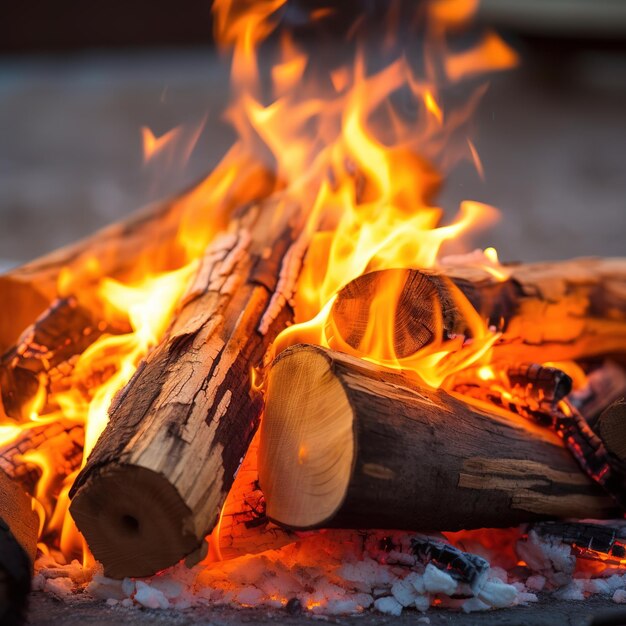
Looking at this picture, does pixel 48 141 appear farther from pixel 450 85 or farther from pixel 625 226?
pixel 625 226

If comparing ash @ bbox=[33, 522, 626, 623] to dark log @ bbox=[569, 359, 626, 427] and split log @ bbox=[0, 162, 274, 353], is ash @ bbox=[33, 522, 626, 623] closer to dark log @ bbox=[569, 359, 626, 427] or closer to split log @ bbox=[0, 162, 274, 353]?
dark log @ bbox=[569, 359, 626, 427]

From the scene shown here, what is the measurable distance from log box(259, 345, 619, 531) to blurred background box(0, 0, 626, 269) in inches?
173

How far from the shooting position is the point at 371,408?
1.58 metres

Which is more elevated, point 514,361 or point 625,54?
point 625,54

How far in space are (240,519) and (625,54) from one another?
804 cm

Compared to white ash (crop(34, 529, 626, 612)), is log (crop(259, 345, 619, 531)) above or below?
above

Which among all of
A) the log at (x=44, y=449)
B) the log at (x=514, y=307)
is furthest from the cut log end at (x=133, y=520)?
the log at (x=514, y=307)

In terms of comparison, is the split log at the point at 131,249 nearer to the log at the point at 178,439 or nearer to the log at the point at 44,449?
the log at the point at 44,449

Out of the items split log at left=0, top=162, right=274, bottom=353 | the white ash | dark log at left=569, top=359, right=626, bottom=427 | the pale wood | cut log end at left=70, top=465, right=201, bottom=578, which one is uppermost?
split log at left=0, top=162, right=274, bottom=353

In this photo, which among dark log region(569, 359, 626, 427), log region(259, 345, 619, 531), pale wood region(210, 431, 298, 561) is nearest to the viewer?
log region(259, 345, 619, 531)

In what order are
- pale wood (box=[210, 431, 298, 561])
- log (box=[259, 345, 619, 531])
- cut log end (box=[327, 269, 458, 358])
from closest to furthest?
log (box=[259, 345, 619, 531]) → pale wood (box=[210, 431, 298, 561]) → cut log end (box=[327, 269, 458, 358])

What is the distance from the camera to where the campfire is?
1565 millimetres

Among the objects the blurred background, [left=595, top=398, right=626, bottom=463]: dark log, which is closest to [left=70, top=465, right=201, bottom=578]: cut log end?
[left=595, top=398, right=626, bottom=463]: dark log

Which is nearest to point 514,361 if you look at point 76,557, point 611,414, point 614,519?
point 611,414
